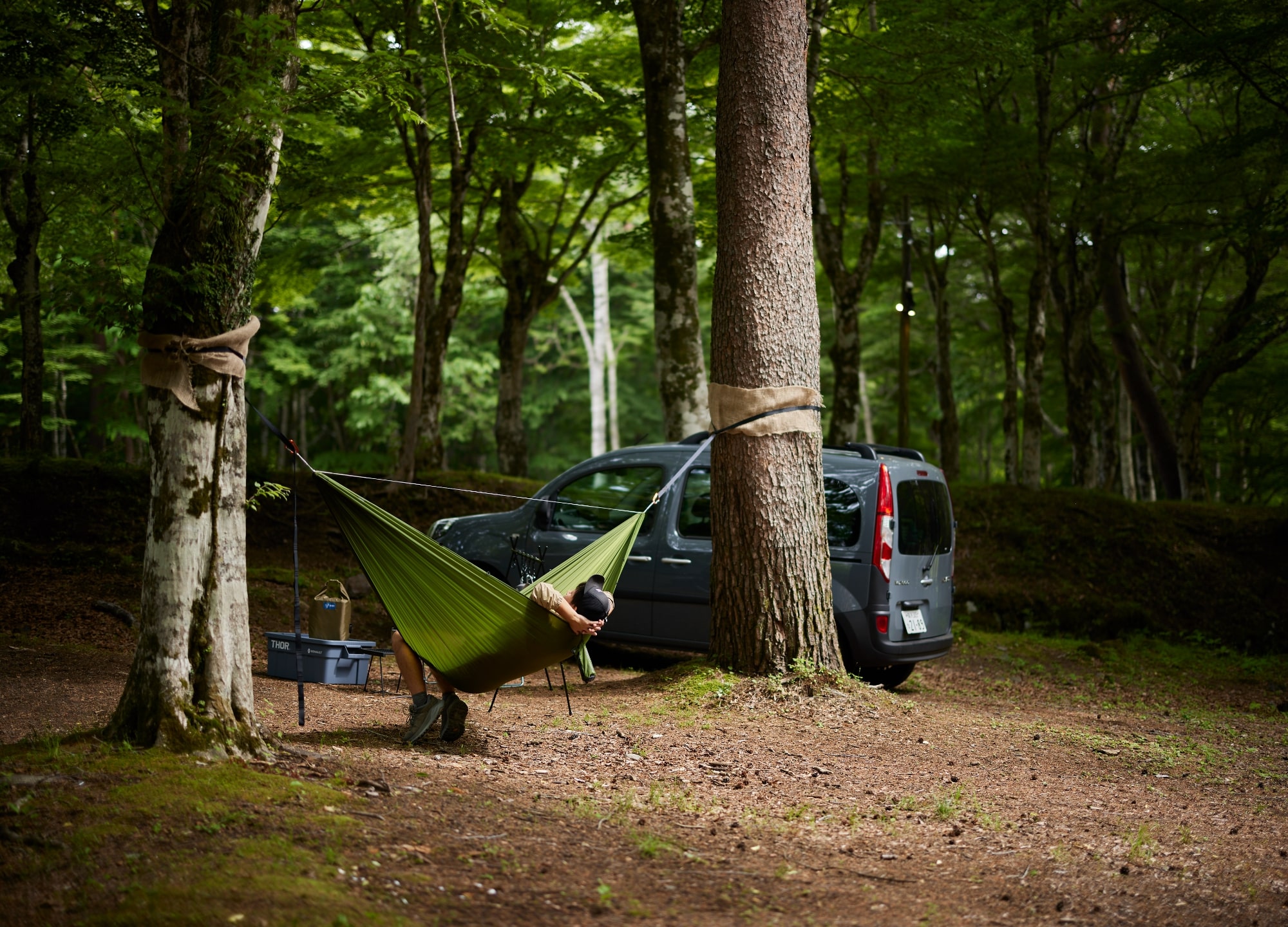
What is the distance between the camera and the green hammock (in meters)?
4.20

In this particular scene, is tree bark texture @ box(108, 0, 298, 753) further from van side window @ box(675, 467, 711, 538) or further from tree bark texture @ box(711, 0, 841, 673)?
van side window @ box(675, 467, 711, 538)

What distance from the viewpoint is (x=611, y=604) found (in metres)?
4.51

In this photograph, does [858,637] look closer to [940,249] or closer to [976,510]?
[976,510]

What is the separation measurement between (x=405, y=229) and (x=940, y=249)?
1078 cm

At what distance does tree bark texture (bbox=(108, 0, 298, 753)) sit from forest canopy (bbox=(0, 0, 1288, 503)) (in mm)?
149

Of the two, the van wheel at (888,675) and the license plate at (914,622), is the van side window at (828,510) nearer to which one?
the license plate at (914,622)

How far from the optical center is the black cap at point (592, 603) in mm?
4500

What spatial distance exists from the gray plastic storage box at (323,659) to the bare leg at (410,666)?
1.39m

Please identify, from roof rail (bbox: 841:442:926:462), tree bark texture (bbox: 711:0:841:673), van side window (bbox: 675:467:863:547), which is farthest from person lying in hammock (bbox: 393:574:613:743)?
roof rail (bbox: 841:442:926:462)

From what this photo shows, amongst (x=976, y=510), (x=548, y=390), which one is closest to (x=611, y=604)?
(x=976, y=510)

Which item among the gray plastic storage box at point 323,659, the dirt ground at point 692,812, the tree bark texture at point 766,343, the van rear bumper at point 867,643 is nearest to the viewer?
the dirt ground at point 692,812

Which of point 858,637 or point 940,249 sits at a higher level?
point 940,249

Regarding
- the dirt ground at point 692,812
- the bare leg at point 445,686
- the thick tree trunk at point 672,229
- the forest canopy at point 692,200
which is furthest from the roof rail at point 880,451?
the bare leg at point 445,686

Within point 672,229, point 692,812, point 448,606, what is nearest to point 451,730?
point 448,606
